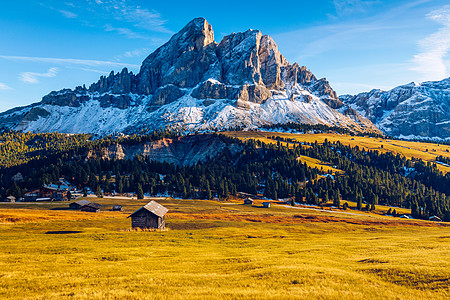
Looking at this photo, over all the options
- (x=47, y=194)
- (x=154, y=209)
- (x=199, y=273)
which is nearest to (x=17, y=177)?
(x=47, y=194)

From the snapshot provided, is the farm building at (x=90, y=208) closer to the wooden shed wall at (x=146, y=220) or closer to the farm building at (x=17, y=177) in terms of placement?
→ the wooden shed wall at (x=146, y=220)

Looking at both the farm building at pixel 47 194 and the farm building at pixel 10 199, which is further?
the farm building at pixel 47 194

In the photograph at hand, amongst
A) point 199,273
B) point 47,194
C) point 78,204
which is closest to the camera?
point 199,273

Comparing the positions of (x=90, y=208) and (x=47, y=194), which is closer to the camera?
(x=90, y=208)

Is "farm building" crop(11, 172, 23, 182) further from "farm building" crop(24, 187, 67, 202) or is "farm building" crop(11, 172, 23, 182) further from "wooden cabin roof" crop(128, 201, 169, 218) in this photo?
"wooden cabin roof" crop(128, 201, 169, 218)

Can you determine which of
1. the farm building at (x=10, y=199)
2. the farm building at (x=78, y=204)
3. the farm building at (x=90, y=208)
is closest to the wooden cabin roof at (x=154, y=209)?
the farm building at (x=90, y=208)

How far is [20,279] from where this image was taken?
2352 cm

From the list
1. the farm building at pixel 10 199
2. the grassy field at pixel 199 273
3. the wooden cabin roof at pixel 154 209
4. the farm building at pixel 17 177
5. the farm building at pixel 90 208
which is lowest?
the farm building at pixel 10 199

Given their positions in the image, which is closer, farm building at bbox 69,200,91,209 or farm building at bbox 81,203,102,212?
farm building at bbox 81,203,102,212

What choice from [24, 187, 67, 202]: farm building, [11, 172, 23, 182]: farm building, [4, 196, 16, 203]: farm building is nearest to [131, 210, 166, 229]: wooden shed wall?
[24, 187, 67, 202]: farm building

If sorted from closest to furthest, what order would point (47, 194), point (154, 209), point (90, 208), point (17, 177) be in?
point (154, 209), point (90, 208), point (47, 194), point (17, 177)

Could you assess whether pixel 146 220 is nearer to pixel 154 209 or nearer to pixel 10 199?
pixel 154 209

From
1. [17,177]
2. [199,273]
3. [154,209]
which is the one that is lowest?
[17,177]

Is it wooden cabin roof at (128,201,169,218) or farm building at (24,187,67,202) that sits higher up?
wooden cabin roof at (128,201,169,218)
